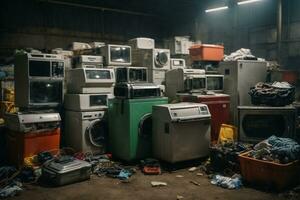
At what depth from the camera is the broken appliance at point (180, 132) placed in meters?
4.63

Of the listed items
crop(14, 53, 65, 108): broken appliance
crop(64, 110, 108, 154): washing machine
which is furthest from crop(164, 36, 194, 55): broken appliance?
crop(14, 53, 65, 108): broken appliance

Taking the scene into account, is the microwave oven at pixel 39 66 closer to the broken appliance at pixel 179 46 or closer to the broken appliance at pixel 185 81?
the broken appliance at pixel 185 81

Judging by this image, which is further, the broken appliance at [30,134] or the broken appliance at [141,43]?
the broken appliance at [141,43]

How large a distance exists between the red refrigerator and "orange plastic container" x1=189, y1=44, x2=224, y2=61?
1723 mm

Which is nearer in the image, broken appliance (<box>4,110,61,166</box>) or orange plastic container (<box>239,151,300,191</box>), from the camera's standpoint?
orange plastic container (<box>239,151,300,191</box>)

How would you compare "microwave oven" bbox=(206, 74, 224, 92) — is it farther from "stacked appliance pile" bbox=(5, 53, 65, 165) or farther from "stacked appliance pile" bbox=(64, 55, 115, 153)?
"stacked appliance pile" bbox=(5, 53, 65, 165)

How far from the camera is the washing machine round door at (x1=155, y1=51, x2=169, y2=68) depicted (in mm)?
6646

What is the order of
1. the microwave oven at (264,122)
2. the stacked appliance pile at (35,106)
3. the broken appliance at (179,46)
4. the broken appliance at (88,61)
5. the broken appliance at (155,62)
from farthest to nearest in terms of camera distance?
the broken appliance at (179,46) → the broken appliance at (155,62) → the broken appliance at (88,61) → the microwave oven at (264,122) → the stacked appliance pile at (35,106)

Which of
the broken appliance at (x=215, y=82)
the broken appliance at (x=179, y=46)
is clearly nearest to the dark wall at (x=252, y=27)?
the broken appliance at (x=179, y=46)

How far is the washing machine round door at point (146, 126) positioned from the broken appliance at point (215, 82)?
1598mm

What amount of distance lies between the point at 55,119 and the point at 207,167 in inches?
100

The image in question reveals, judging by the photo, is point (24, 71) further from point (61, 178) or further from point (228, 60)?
point (228, 60)

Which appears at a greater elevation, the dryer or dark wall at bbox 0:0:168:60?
dark wall at bbox 0:0:168:60

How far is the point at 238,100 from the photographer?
243 inches
